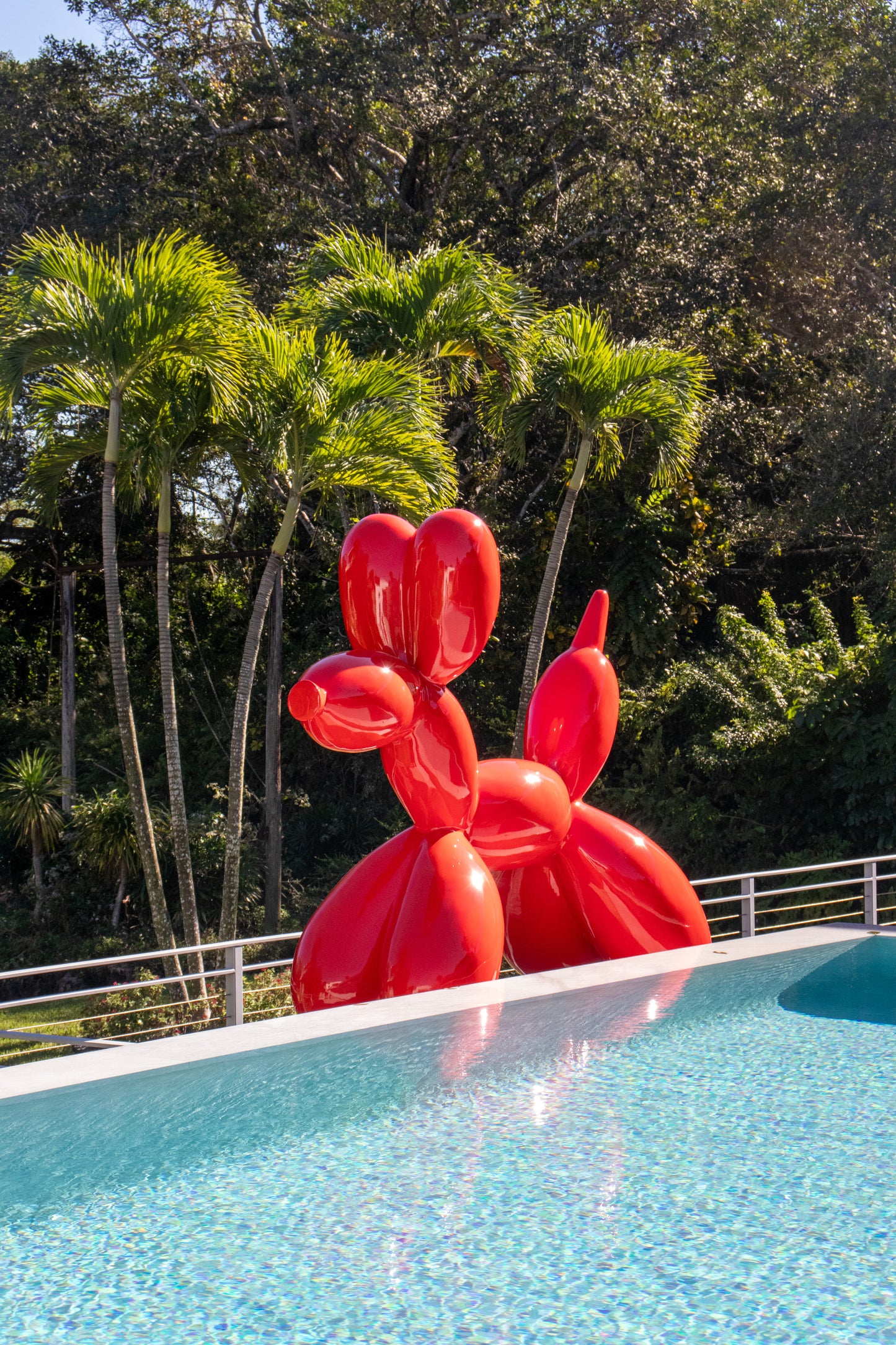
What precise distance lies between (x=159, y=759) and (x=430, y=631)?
14.1 meters

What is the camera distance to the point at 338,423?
32.6 ft

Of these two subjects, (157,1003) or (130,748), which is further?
(157,1003)

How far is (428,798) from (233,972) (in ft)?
4.98

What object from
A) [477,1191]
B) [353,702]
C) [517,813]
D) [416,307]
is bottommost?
[477,1191]

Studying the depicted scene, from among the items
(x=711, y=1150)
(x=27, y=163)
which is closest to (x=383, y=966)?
(x=711, y=1150)

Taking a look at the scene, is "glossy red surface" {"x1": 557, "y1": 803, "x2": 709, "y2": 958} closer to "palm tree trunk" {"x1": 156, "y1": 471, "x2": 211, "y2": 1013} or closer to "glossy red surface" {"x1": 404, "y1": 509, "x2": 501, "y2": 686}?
"glossy red surface" {"x1": 404, "y1": 509, "x2": 501, "y2": 686}

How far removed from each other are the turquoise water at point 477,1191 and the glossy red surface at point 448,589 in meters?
2.10

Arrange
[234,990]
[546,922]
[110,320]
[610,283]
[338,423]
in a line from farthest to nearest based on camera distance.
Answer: [610,283], [338,423], [110,320], [546,922], [234,990]

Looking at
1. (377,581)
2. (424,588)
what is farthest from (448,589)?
(377,581)

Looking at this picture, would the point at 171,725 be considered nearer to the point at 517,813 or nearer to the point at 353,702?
the point at 517,813

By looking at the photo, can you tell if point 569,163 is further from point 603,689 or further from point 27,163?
point 603,689

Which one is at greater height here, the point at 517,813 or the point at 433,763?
the point at 433,763

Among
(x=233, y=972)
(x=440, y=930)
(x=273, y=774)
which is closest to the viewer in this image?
(x=233, y=972)

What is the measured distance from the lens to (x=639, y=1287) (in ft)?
12.5
